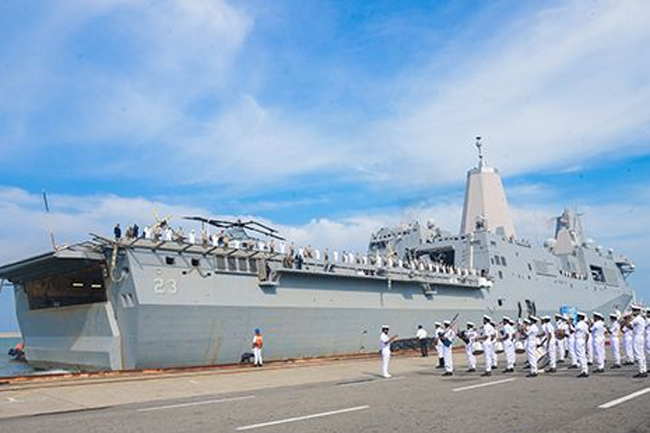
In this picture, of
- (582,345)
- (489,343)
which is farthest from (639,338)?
(489,343)

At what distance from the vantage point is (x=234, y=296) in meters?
21.7

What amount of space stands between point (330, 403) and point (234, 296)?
40.0ft

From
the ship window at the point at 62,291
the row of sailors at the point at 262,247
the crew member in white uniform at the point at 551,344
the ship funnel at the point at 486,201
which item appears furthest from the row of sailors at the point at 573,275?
the ship window at the point at 62,291

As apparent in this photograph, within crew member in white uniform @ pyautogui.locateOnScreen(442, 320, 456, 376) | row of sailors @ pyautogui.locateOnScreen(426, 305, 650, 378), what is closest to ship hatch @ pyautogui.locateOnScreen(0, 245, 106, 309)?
crew member in white uniform @ pyautogui.locateOnScreen(442, 320, 456, 376)

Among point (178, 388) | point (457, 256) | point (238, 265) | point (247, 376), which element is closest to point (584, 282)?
point (457, 256)

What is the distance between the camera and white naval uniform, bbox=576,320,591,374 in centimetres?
1383

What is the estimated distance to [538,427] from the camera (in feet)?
23.4

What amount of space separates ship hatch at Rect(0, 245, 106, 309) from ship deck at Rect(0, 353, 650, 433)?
20.2 ft

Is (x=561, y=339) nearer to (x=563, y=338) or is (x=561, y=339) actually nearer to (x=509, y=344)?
(x=563, y=338)

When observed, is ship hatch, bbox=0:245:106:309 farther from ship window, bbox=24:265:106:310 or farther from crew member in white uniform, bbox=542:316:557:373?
crew member in white uniform, bbox=542:316:557:373

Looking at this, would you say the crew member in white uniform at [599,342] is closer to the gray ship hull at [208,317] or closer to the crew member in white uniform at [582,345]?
the crew member in white uniform at [582,345]

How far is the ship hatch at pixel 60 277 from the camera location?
20297 mm

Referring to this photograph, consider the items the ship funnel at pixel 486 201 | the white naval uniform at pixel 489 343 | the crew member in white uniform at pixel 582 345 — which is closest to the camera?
the crew member in white uniform at pixel 582 345

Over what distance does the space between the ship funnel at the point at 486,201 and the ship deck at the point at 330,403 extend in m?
27.2
